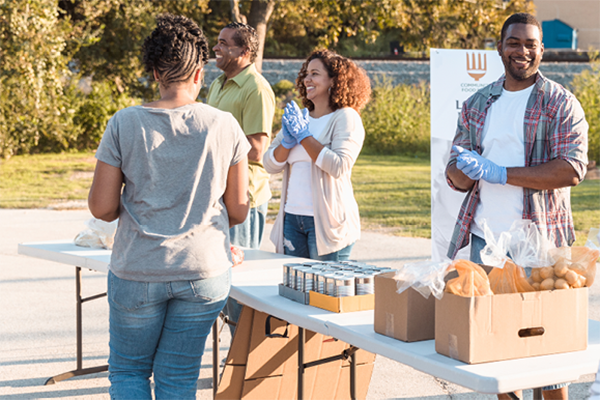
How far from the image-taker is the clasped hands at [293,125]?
3178 millimetres

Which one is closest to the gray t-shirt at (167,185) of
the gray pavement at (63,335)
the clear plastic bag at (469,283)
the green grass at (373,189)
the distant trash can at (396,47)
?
the clear plastic bag at (469,283)

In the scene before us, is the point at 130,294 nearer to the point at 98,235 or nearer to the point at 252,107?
the point at 98,235

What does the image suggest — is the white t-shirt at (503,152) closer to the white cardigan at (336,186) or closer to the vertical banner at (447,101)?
the white cardigan at (336,186)

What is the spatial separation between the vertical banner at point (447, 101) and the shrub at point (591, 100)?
351 inches

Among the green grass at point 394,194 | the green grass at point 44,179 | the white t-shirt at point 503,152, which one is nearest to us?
the white t-shirt at point 503,152

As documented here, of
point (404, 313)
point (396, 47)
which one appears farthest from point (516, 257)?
point (396, 47)

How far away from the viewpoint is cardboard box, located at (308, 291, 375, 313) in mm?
2180

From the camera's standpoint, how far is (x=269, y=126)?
143 inches

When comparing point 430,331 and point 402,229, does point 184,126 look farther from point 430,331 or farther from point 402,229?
point 402,229

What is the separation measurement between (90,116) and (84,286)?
10544 mm

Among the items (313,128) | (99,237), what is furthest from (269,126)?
(99,237)

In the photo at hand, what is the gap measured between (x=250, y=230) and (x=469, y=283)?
213 centimetres

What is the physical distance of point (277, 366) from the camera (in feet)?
9.25

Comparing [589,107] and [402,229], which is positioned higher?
[589,107]
